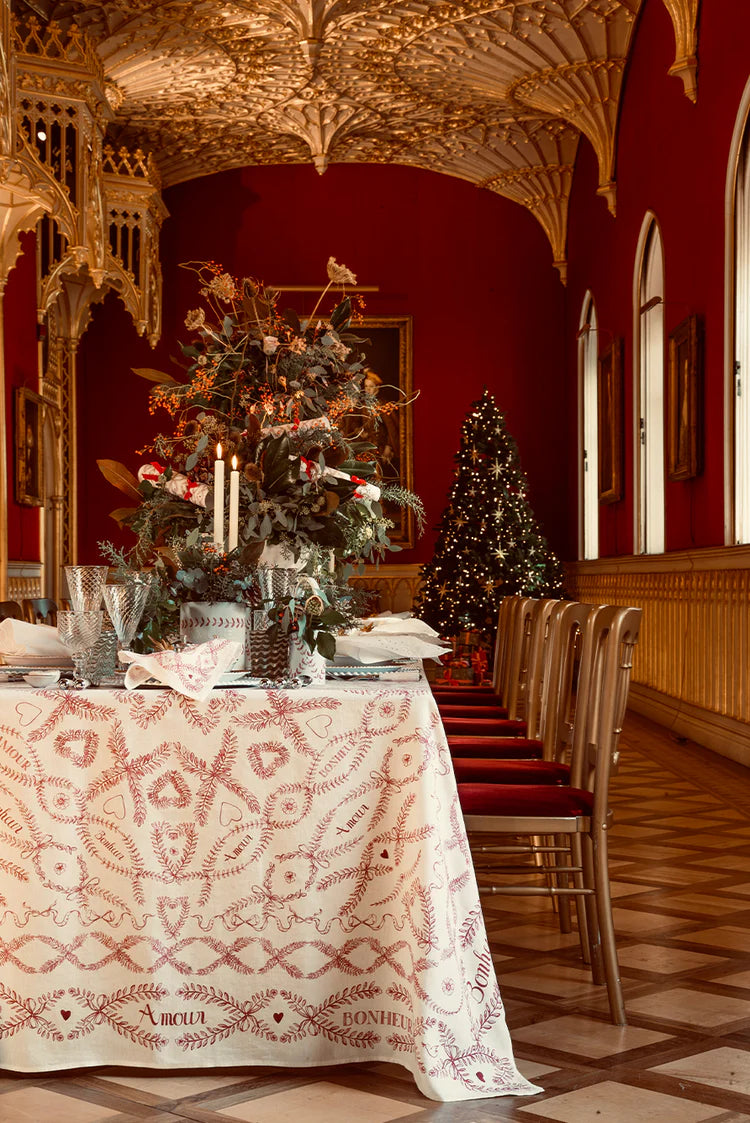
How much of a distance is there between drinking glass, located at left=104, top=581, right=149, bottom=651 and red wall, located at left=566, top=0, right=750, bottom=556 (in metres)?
5.41

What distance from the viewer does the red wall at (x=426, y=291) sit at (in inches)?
→ 543

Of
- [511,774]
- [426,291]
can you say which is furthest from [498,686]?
[426,291]

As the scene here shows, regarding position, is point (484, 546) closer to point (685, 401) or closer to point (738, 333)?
point (685, 401)

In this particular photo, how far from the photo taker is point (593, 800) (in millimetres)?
2945

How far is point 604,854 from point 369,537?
0.91 meters

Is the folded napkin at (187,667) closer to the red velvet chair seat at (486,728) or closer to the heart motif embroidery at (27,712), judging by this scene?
the heart motif embroidery at (27,712)

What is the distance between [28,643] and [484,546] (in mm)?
8047

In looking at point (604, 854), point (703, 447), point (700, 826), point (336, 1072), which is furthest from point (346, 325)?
point (703, 447)

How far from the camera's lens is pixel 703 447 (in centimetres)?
787

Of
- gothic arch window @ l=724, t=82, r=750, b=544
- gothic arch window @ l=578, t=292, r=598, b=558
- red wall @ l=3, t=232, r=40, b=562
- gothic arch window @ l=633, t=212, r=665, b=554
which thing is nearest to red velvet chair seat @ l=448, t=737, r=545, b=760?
gothic arch window @ l=724, t=82, r=750, b=544

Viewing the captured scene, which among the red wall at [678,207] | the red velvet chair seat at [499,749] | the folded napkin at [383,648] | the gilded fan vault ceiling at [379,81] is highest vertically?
the gilded fan vault ceiling at [379,81]

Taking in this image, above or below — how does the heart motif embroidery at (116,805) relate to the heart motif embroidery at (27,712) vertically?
below

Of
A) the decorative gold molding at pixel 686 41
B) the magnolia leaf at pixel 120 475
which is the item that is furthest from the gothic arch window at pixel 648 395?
the magnolia leaf at pixel 120 475

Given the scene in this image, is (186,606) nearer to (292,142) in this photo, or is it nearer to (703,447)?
(703,447)
